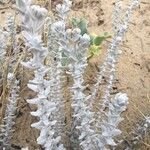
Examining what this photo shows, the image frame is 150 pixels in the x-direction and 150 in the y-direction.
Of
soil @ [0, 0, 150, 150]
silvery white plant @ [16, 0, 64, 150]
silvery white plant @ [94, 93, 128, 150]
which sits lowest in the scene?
soil @ [0, 0, 150, 150]

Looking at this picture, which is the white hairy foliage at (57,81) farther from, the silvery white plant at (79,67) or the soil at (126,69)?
the soil at (126,69)

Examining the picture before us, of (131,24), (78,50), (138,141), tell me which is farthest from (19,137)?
(131,24)

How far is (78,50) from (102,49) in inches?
40.1

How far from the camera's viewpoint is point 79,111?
3.62ft

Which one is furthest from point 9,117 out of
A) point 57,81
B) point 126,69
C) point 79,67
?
point 126,69

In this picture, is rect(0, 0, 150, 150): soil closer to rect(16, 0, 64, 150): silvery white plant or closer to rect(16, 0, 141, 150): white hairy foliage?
rect(16, 0, 141, 150): white hairy foliage

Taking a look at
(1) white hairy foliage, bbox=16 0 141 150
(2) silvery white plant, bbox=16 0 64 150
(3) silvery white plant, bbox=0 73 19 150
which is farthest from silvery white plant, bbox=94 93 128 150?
(3) silvery white plant, bbox=0 73 19 150

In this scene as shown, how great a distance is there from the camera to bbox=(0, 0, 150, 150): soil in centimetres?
167

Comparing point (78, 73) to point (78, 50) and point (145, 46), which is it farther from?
point (145, 46)

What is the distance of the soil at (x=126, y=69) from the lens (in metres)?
1.67

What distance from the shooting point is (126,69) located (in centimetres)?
194

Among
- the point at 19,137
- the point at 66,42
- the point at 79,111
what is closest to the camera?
the point at 66,42

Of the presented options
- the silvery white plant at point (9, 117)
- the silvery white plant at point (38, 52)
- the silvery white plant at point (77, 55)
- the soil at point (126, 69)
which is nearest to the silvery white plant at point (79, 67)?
the silvery white plant at point (77, 55)

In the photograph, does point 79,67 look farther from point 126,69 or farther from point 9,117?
point 126,69
